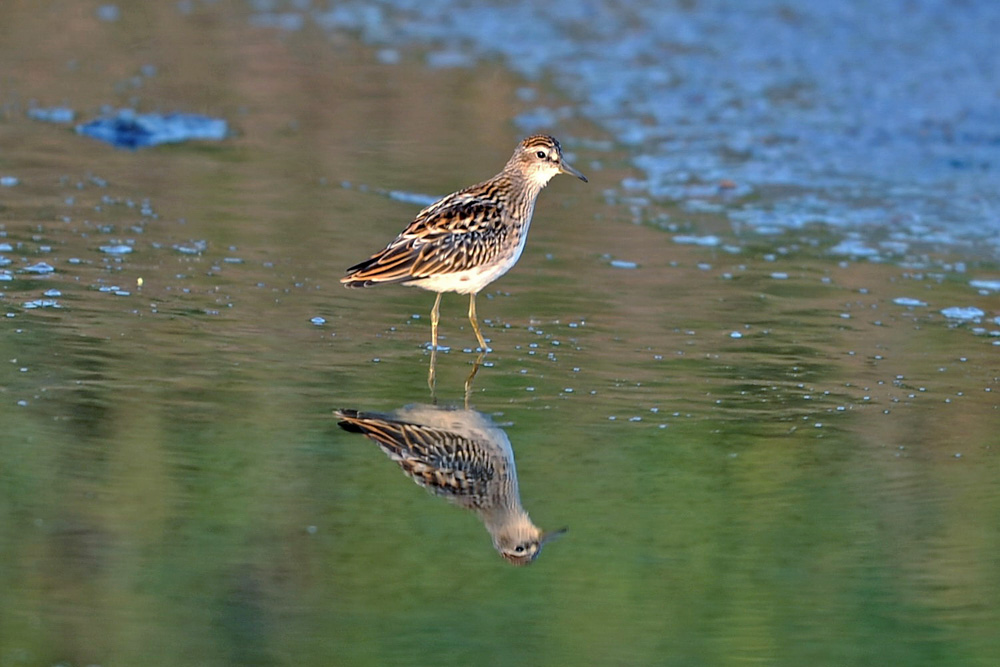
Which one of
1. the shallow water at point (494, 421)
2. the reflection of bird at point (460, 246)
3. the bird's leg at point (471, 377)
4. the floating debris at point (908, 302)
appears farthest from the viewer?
the floating debris at point (908, 302)

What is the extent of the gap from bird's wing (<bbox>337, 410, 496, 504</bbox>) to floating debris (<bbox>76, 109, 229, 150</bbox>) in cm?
614

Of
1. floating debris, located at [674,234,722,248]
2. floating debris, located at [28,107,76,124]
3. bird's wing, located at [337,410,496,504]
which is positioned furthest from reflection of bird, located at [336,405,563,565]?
floating debris, located at [28,107,76,124]

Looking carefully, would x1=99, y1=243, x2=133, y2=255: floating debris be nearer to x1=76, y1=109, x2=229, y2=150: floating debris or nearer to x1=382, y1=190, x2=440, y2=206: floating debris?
x1=382, y1=190, x2=440, y2=206: floating debris

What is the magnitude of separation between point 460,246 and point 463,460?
1.92 meters

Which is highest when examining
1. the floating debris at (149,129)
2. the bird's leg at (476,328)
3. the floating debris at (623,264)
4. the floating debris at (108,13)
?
the floating debris at (108,13)

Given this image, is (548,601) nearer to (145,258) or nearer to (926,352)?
(926,352)

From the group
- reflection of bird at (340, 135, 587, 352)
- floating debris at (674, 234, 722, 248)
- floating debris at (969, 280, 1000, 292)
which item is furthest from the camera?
floating debris at (674, 234, 722, 248)

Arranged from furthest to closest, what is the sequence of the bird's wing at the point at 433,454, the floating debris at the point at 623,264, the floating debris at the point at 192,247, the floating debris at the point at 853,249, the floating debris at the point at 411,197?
the floating debris at the point at 411,197 → the floating debris at the point at 853,249 → the floating debris at the point at 623,264 → the floating debris at the point at 192,247 → the bird's wing at the point at 433,454

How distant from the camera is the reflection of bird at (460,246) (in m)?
7.14

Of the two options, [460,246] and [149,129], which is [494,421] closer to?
[460,246]

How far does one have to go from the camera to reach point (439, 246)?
7230 mm

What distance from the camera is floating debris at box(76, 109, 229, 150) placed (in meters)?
11.5

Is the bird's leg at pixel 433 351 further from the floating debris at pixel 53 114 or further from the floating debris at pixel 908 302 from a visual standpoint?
the floating debris at pixel 53 114

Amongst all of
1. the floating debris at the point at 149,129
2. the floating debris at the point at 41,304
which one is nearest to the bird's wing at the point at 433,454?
the floating debris at the point at 41,304
